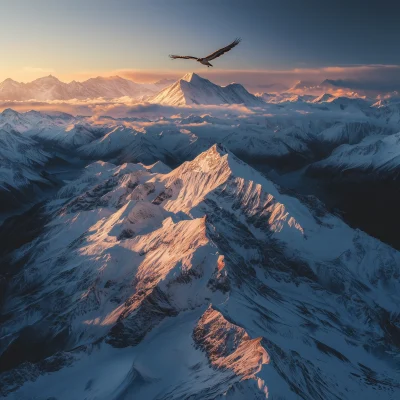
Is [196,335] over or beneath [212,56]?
beneath

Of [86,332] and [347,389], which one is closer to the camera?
[347,389]

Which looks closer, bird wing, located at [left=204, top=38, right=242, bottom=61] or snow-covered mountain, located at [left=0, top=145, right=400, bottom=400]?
bird wing, located at [left=204, top=38, right=242, bottom=61]

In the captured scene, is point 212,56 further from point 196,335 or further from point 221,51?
point 196,335

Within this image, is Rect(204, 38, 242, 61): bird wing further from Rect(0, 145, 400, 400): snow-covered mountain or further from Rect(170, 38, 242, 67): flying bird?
Rect(0, 145, 400, 400): snow-covered mountain

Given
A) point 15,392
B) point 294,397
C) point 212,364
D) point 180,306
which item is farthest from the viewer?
point 180,306

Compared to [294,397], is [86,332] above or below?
below

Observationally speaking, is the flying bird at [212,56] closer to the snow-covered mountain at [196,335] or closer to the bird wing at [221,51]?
the bird wing at [221,51]

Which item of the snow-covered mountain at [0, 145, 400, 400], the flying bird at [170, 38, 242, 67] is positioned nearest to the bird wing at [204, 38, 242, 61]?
the flying bird at [170, 38, 242, 67]

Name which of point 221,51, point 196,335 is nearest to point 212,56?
point 221,51

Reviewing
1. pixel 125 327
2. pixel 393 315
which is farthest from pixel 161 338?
pixel 393 315

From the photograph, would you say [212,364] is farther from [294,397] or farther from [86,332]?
[86,332]

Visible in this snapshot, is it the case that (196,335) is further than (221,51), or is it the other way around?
(196,335)
